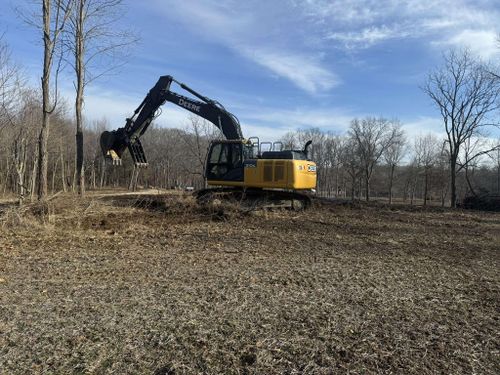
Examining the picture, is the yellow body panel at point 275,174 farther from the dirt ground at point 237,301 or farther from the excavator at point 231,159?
the dirt ground at point 237,301

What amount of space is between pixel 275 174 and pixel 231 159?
1.80 m

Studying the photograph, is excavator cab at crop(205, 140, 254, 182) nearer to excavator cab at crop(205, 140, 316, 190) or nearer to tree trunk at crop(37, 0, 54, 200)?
excavator cab at crop(205, 140, 316, 190)

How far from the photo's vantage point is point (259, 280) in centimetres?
598

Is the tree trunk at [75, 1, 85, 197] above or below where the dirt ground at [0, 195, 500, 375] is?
above

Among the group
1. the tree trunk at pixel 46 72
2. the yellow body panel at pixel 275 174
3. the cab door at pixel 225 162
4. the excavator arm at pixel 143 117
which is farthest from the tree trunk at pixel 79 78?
the yellow body panel at pixel 275 174

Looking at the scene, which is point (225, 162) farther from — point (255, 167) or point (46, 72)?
point (46, 72)

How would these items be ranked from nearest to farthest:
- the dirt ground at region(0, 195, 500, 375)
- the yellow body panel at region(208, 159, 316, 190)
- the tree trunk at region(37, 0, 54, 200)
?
the dirt ground at region(0, 195, 500, 375) → the tree trunk at region(37, 0, 54, 200) → the yellow body panel at region(208, 159, 316, 190)

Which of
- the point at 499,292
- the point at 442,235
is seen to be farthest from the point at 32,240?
the point at 442,235

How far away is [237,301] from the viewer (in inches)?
195

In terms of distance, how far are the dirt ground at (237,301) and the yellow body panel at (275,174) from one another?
4594 mm

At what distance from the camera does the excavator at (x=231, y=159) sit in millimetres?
14984

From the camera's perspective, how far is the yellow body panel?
1471 cm

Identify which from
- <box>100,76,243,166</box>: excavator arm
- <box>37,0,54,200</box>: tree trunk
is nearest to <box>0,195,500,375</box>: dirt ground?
<box>37,0,54,200</box>: tree trunk

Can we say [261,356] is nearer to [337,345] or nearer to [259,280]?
[337,345]
